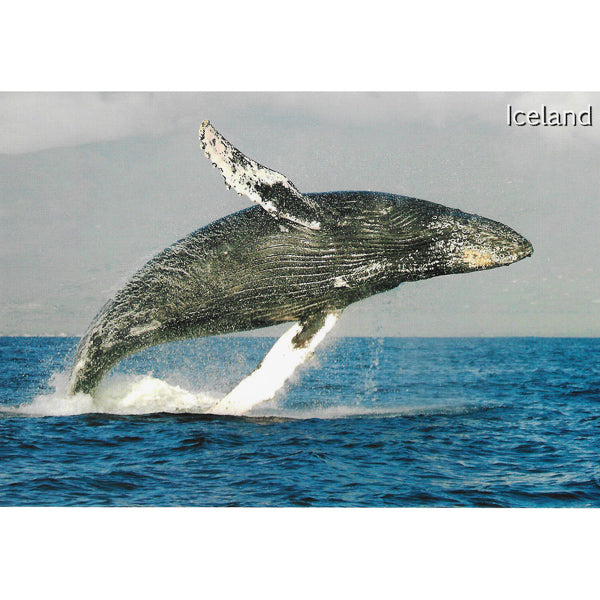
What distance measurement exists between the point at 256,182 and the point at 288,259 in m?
1.13

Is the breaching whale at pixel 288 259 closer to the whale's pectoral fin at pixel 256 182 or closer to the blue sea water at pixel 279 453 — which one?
the whale's pectoral fin at pixel 256 182

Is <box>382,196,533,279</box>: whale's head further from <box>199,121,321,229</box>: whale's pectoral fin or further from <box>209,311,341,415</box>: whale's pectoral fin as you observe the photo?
<box>209,311,341,415</box>: whale's pectoral fin

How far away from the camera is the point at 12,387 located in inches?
730

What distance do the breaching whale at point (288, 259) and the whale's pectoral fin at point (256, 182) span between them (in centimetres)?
1

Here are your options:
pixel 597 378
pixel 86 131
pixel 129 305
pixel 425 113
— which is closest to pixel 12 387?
pixel 86 131

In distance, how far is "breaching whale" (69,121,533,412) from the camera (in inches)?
405

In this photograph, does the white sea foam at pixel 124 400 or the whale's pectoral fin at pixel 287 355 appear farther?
the white sea foam at pixel 124 400

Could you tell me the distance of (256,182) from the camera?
33.2 feet

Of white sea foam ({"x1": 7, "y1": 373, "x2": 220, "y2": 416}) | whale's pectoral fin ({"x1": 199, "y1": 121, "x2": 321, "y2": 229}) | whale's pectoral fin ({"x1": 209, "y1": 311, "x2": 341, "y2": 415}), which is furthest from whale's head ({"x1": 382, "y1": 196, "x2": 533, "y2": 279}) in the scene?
white sea foam ({"x1": 7, "y1": 373, "x2": 220, "y2": 416})

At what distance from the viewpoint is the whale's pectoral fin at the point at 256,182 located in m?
10.0

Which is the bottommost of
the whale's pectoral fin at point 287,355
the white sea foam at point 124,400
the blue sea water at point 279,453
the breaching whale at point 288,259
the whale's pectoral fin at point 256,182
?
the blue sea water at point 279,453

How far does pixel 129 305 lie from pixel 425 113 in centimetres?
574

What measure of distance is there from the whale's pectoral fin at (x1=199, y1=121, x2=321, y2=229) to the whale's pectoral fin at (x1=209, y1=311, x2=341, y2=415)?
1.46 metres

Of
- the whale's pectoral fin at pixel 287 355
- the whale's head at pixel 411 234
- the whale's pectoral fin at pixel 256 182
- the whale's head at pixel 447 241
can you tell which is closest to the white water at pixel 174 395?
the whale's pectoral fin at pixel 287 355
